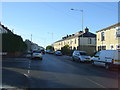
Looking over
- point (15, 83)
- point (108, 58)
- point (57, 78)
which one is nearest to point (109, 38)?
point (108, 58)

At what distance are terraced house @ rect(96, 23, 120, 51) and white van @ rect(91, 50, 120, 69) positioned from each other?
10.3m

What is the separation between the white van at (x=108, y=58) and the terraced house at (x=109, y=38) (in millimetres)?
10320

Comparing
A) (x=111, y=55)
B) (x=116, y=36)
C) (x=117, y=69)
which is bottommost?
(x=117, y=69)

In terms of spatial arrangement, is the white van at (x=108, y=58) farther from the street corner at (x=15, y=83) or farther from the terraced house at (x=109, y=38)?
the terraced house at (x=109, y=38)

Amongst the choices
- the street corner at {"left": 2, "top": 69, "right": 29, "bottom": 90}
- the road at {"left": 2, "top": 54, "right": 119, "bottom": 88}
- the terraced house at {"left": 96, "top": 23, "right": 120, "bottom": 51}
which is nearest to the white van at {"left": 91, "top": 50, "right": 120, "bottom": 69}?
the road at {"left": 2, "top": 54, "right": 119, "bottom": 88}

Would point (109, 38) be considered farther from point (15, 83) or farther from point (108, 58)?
point (15, 83)

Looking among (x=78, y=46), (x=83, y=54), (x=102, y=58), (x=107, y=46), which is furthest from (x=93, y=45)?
(x=102, y=58)

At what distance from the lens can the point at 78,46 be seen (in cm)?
5816

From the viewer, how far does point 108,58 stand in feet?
62.4

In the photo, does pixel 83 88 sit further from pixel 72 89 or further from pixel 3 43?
pixel 3 43

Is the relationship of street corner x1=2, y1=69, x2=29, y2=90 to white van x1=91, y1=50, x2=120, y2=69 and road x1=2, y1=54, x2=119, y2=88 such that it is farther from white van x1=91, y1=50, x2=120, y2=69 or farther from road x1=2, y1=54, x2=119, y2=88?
white van x1=91, y1=50, x2=120, y2=69

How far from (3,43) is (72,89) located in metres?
26.4

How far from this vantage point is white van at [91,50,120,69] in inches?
714

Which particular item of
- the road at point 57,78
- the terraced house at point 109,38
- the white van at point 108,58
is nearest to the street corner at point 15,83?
the road at point 57,78
